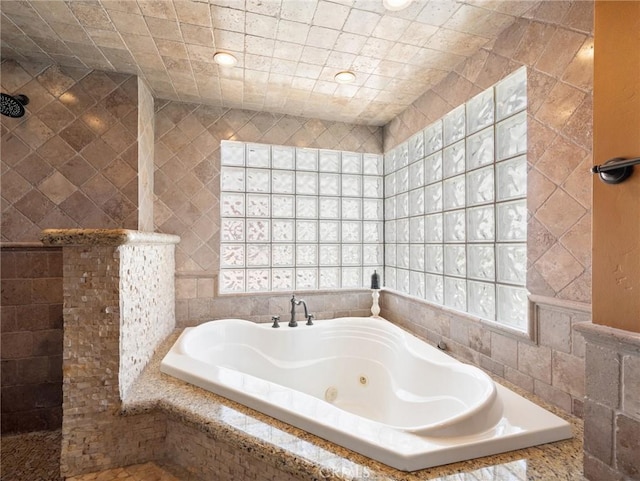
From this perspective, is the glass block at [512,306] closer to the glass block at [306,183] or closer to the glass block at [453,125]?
the glass block at [453,125]

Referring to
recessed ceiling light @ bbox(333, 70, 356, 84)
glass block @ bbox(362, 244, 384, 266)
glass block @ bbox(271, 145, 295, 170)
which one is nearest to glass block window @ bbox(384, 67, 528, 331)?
glass block @ bbox(362, 244, 384, 266)

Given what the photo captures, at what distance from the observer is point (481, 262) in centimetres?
165

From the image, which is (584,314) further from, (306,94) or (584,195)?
(306,94)

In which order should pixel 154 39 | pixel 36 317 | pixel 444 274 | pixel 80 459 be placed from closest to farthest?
pixel 80 459, pixel 154 39, pixel 36 317, pixel 444 274

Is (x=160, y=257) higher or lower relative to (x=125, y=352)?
higher

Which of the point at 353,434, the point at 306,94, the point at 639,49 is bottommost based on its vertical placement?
the point at 353,434

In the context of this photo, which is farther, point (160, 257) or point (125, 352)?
point (160, 257)

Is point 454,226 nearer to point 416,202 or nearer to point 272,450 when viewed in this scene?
point 416,202

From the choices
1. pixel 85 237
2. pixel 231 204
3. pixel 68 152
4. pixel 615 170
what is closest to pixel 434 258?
pixel 615 170

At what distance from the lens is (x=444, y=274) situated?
6.30 feet

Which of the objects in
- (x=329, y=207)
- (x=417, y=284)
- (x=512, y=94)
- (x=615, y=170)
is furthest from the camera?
(x=329, y=207)

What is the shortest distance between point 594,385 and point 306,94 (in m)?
2.10

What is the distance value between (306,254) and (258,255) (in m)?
0.40

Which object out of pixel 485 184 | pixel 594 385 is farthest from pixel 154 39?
pixel 594 385
